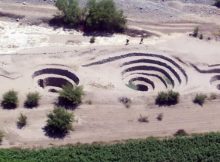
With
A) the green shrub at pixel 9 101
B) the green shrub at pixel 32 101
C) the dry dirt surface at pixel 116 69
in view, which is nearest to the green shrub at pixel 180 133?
the dry dirt surface at pixel 116 69

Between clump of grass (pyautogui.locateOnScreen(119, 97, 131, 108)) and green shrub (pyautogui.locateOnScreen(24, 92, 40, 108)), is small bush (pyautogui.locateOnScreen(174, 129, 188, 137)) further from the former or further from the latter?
green shrub (pyautogui.locateOnScreen(24, 92, 40, 108))

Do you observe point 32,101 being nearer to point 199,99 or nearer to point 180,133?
point 180,133

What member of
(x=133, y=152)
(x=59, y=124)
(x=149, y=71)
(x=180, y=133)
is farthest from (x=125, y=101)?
(x=149, y=71)

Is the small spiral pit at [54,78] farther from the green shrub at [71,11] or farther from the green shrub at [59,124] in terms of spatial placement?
the green shrub at [71,11]

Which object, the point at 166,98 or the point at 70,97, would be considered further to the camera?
the point at 166,98

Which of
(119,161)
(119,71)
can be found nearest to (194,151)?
(119,161)
